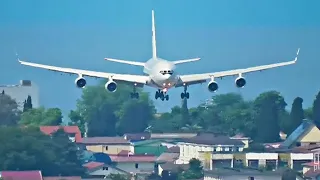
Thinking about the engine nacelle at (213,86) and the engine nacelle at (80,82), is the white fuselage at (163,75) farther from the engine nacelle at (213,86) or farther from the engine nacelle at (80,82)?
the engine nacelle at (80,82)

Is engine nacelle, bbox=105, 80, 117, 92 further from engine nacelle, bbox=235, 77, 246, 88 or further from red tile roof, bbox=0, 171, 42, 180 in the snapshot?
red tile roof, bbox=0, 171, 42, 180

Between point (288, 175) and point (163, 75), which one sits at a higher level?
point (163, 75)

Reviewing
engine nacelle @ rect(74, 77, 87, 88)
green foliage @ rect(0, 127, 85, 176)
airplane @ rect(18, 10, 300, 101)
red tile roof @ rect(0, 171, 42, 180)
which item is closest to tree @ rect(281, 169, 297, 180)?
green foliage @ rect(0, 127, 85, 176)

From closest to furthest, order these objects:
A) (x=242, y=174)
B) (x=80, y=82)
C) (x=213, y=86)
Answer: (x=213, y=86), (x=80, y=82), (x=242, y=174)

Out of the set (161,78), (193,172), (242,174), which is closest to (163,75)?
(161,78)

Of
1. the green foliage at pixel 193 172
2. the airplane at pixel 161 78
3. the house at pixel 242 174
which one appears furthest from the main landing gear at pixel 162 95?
the green foliage at pixel 193 172

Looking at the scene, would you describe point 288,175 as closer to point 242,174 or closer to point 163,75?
point 242,174
